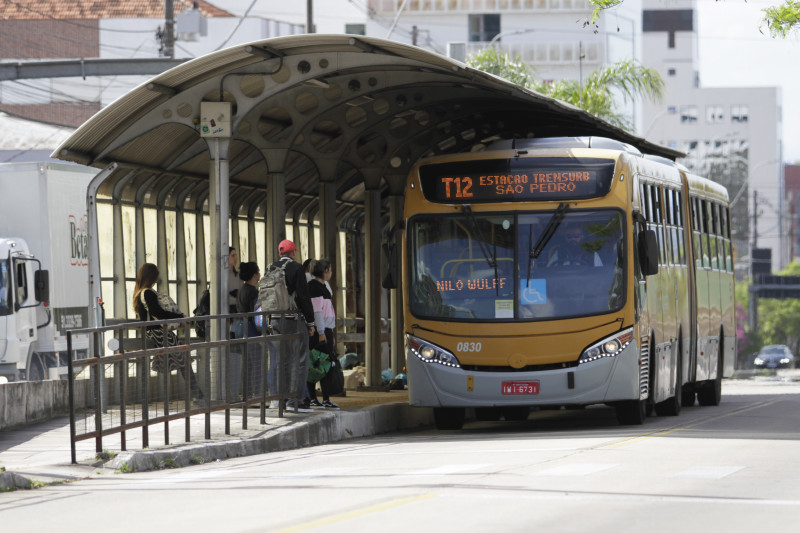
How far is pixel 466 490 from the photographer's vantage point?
1108 cm

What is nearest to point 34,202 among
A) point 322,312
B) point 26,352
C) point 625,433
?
point 26,352

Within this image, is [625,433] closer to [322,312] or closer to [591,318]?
[591,318]

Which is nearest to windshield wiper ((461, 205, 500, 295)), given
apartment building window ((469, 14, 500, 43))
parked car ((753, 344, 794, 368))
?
parked car ((753, 344, 794, 368))

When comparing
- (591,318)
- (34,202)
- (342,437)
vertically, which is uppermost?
(34,202)

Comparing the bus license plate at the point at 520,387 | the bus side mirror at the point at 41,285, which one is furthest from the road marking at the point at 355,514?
the bus side mirror at the point at 41,285

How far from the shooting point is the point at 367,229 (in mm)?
25828

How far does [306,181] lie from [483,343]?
30.2 ft

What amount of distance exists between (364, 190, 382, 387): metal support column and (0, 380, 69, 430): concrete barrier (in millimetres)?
6945

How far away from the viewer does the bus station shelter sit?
19.1 metres

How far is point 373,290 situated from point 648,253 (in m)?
7.89

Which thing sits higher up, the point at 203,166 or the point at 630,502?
the point at 203,166

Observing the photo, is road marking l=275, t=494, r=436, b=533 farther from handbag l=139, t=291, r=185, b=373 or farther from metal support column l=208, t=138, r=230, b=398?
metal support column l=208, t=138, r=230, b=398

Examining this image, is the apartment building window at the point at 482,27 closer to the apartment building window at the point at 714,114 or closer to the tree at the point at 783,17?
the apartment building window at the point at 714,114

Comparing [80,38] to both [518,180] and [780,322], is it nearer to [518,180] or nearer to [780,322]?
[780,322]
